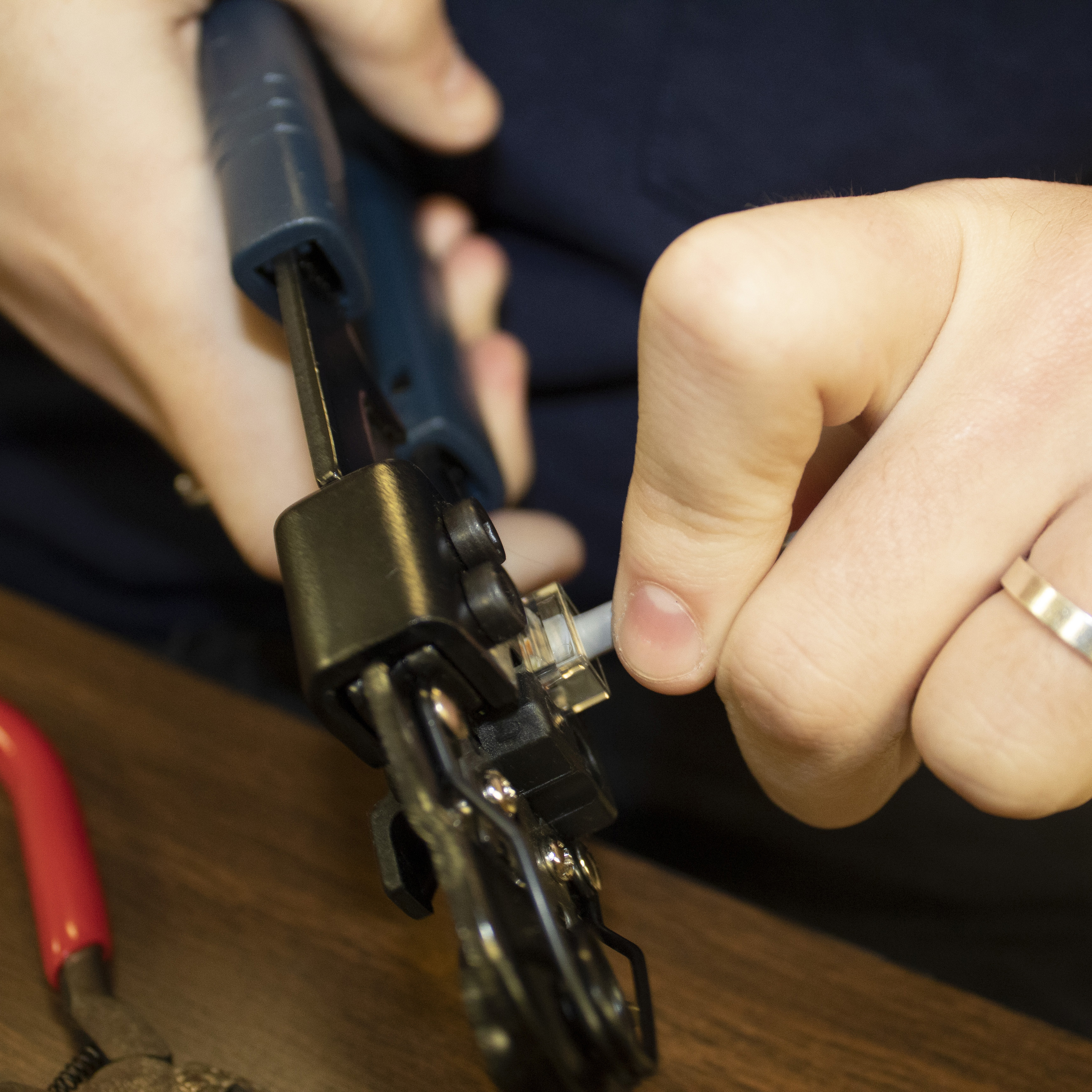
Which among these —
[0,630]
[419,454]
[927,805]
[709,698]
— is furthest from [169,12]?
[927,805]

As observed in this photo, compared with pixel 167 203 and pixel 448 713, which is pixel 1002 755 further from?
pixel 167 203

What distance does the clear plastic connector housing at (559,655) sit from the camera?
410 mm

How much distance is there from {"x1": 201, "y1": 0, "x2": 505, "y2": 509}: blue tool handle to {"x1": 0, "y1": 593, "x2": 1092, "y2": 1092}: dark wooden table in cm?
25

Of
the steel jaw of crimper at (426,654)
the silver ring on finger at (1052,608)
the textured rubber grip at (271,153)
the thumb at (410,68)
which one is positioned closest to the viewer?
the steel jaw of crimper at (426,654)

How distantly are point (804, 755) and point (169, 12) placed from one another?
64 cm

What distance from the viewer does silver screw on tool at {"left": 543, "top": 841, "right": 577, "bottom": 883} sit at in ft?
1.12

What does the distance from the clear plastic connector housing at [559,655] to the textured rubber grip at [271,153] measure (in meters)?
0.24

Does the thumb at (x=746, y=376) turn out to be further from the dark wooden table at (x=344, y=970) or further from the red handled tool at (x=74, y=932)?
the red handled tool at (x=74, y=932)

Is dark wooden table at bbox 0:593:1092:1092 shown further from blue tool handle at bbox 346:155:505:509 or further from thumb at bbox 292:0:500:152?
thumb at bbox 292:0:500:152

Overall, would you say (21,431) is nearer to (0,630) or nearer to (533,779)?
(0,630)

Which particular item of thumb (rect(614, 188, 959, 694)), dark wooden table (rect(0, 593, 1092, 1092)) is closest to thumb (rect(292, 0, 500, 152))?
thumb (rect(614, 188, 959, 694))

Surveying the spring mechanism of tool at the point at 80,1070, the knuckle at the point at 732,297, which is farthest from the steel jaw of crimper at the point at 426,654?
the spring mechanism of tool at the point at 80,1070

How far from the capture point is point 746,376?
1.19 feet

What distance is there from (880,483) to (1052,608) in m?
0.09
